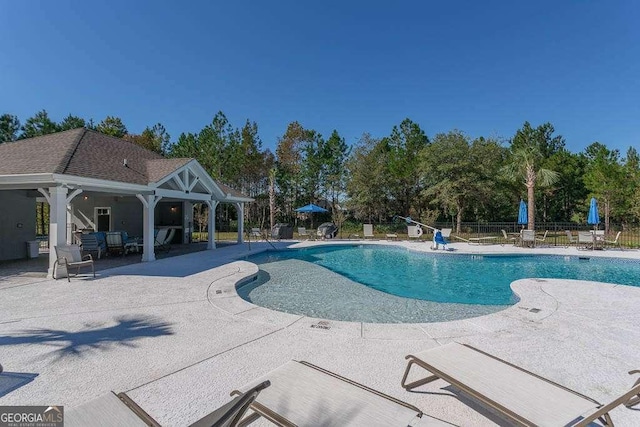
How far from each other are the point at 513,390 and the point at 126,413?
3.01 meters

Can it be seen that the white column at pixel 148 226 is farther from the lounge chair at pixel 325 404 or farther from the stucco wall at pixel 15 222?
the lounge chair at pixel 325 404

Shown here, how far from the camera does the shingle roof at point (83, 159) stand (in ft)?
31.5

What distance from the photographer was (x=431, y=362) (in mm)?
3145

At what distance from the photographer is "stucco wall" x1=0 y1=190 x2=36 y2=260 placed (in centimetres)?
1208

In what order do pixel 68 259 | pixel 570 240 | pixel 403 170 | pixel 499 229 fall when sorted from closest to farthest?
pixel 68 259 < pixel 570 240 < pixel 499 229 < pixel 403 170

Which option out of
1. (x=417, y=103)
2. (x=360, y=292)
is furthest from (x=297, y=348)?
(x=417, y=103)

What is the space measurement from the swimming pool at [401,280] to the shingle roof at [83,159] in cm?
588

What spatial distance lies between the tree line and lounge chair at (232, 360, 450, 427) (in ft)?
77.2

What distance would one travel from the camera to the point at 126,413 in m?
2.21

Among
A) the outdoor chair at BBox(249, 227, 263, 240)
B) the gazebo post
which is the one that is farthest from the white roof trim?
the outdoor chair at BBox(249, 227, 263, 240)

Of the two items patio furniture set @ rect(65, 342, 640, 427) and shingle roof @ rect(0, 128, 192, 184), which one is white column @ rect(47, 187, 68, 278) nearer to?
shingle roof @ rect(0, 128, 192, 184)

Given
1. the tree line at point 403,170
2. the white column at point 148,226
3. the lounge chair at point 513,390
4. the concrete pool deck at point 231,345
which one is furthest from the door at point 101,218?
the lounge chair at point 513,390

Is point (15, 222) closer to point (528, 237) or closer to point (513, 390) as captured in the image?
point (513, 390)

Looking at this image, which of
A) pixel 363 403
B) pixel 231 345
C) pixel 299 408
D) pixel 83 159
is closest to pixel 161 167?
pixel 83 159
